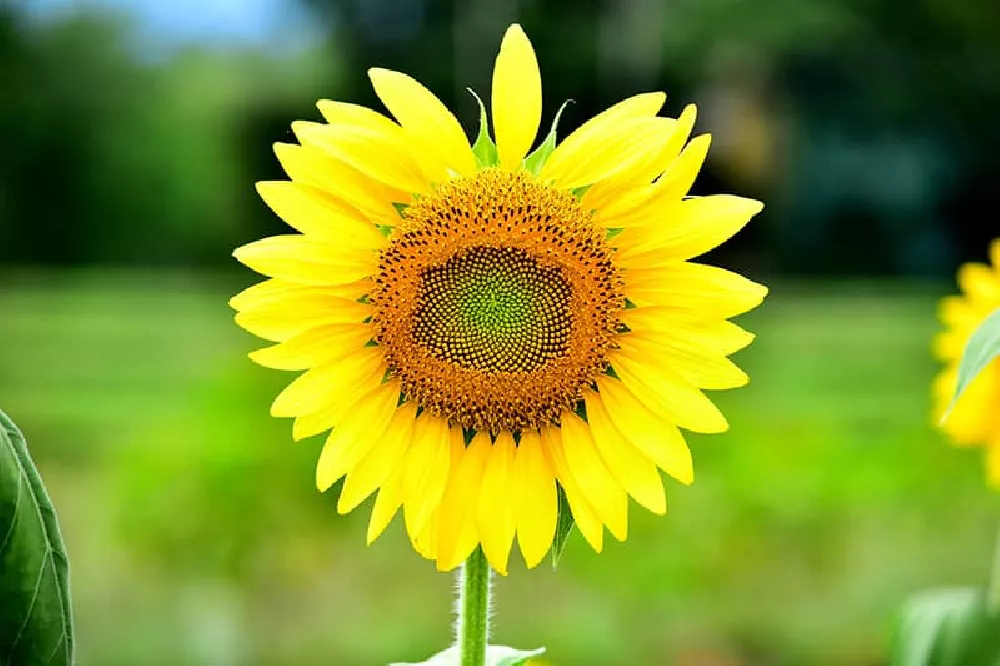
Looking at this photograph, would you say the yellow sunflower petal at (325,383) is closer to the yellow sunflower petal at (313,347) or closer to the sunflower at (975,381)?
the yellow sunflower petal at (313,347)

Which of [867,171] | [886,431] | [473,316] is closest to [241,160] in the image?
[867,171]

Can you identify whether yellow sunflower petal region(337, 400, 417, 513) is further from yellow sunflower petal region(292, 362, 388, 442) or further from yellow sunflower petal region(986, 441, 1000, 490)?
yellow sunflower petal region(986, 441, 1000, 490)

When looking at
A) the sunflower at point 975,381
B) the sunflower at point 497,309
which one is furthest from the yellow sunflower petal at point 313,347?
the sunflower at point 975,381

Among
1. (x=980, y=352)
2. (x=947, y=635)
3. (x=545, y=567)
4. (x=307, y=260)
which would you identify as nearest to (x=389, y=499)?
(x=307, y=260)

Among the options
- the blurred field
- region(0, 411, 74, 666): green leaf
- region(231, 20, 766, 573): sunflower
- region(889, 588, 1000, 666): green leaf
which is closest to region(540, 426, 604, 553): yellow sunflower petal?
region(231, 20, 766, 573): sunflower

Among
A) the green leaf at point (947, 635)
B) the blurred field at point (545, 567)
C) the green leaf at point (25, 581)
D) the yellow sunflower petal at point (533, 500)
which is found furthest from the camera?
the blurred field at point (545, 567)

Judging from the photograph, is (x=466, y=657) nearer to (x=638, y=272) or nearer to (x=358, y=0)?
(x=638, y=272)

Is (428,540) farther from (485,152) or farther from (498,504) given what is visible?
(485,152)
